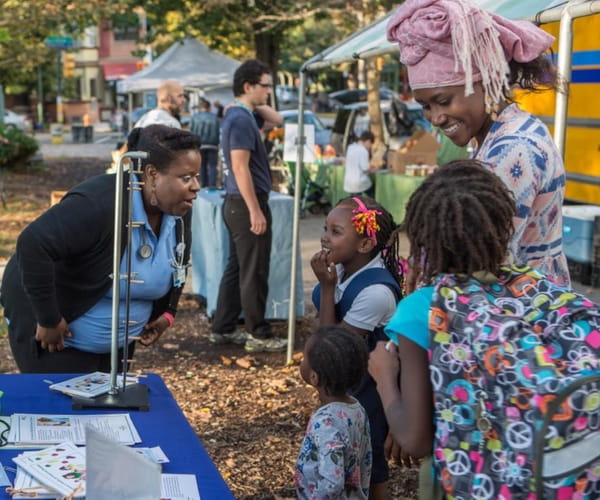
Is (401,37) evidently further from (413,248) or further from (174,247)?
(174,247)

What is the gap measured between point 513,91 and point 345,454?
126 centimetres

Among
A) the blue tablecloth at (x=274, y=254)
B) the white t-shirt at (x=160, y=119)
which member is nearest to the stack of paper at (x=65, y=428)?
the blue tablecloth at (x=274, y=254)

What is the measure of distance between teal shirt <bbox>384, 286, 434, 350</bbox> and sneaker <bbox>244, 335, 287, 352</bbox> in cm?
460

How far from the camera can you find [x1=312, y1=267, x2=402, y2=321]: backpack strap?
353cm

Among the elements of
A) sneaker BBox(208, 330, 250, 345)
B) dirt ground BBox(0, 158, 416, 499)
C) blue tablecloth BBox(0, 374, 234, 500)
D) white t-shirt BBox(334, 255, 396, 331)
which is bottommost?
dirt ground BBox(0, 158, 416, 499)

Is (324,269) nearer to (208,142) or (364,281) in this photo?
(364,281)

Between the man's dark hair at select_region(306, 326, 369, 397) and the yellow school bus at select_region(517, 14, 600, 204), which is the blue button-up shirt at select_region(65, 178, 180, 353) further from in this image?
the yellow school bus at select_region(517, 14, 600, 204)

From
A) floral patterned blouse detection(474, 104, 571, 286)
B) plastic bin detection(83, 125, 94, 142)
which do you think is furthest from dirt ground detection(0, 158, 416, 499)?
plastic bin detection(83, 125, 94, 142)

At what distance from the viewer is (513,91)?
2691 millimetres

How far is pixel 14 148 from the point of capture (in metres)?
22.0

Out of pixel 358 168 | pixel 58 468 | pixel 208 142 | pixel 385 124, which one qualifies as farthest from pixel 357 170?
pixel 58 468

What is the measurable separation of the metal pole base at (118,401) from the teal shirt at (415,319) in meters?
1.22

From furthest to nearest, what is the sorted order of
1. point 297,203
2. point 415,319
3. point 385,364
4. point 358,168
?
point 358,168
point 297,203
point 385,364
point 415,319

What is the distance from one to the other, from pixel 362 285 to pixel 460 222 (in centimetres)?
150
